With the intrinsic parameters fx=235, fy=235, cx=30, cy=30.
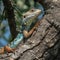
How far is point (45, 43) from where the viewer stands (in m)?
1.88

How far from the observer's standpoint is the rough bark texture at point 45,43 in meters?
1.86

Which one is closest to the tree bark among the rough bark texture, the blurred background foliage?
the blurred background foliage

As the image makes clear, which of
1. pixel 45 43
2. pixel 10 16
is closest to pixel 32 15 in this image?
pixel 10 16

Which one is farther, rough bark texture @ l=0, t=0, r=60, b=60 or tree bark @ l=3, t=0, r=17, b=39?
tree bark @ l=3, t=0, r=17, b=39

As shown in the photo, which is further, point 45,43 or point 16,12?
point 16,12

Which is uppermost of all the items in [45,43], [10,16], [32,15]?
[10,16]

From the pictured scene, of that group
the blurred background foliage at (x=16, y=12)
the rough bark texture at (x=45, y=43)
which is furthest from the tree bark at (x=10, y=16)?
the rough bark texture at (x=45, y=43)

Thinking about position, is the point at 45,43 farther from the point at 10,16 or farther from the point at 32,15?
the point at 10,16

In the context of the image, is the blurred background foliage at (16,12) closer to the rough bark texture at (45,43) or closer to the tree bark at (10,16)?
the tree bark at (10,16)

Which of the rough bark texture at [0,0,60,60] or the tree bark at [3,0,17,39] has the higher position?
the tree bark at [3,0,17,39]

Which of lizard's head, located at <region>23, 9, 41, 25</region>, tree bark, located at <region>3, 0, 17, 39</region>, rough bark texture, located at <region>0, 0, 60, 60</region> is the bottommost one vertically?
rough bark texture, located at <region>0, 0, 60, 60</region>

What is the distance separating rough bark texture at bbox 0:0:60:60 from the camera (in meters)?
1.86

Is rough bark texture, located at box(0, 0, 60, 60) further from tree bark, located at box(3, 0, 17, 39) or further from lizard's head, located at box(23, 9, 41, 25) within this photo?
tree bark, located at box(3, 0, 17, 39)

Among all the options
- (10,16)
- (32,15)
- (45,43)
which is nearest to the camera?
(45,43)
